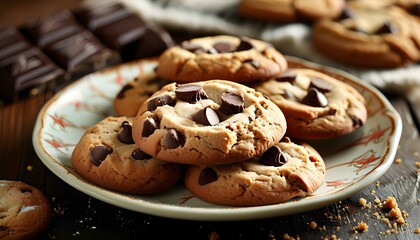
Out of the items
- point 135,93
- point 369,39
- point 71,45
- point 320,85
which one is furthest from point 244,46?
point 71,45

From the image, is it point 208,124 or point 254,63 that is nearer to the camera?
point 208,124

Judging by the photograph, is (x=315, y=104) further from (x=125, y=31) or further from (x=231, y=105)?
(x=125, y=31)

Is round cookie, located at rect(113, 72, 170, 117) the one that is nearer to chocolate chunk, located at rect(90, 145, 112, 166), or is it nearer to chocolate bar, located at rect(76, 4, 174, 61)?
chocolate chunk, located at rect(90, 145, 112, 166)

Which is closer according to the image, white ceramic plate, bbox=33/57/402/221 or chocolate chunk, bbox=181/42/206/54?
white ceramic plate, bbox=33/57/402/221

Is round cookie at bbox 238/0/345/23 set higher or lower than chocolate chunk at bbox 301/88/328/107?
lower

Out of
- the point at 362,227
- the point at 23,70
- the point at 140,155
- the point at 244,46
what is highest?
the point at 244,46

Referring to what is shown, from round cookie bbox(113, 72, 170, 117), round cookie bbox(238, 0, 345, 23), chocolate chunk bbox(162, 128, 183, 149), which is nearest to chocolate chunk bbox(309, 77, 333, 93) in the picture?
round cookie bbox(113, 72, 170, 117)

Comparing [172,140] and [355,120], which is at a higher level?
[172,140]
